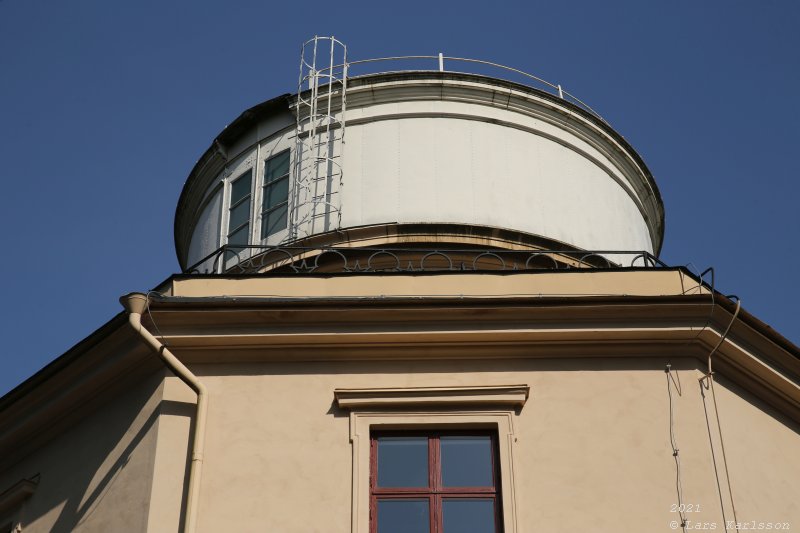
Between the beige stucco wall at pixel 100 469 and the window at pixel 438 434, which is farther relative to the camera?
the beige stucco wall at pixel 100 469

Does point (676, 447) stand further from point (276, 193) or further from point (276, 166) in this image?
point (276, 166)

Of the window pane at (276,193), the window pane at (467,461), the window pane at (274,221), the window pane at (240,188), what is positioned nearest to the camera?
the window pane at (467,461)

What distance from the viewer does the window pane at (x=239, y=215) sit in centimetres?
1980

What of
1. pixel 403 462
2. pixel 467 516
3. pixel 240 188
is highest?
pixel 240 188

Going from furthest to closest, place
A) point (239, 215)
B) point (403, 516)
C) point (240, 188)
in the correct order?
point (240, 188) < point (239, 215) < point (403, 516)

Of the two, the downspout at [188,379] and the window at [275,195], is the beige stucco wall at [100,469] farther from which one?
the window at [275,195]

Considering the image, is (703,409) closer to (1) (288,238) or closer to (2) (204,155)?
(1) (288,238)

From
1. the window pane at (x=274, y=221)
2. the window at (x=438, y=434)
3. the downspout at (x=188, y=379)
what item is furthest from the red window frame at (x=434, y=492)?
the window pane at (x=274, y=221)

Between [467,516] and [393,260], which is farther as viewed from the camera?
[393,260]

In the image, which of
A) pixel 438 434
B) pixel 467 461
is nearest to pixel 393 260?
pixel 438 434

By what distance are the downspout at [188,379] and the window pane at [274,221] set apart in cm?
462

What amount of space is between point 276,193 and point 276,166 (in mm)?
557

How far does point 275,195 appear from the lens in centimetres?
1944

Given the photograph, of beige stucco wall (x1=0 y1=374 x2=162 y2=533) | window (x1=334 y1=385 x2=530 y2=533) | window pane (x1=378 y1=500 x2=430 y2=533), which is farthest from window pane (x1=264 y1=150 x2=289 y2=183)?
window pane (x1=378 y1=500 x2=430 y2=533)
